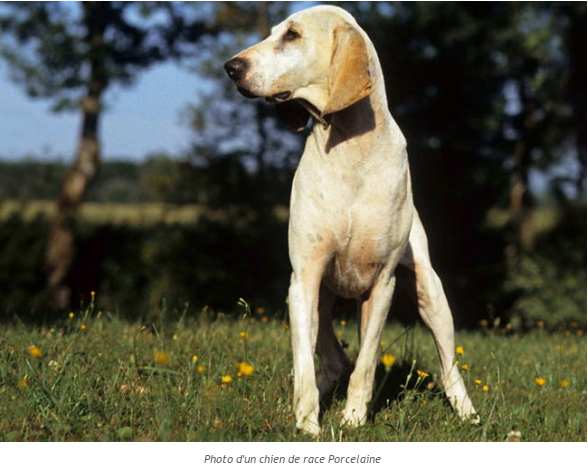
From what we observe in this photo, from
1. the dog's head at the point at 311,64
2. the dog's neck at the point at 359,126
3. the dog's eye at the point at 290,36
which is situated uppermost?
the dog's eye at the point at 290,36

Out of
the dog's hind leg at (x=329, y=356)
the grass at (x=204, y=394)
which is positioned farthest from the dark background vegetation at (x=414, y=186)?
the dog's hind leg at (x=329, y=356)

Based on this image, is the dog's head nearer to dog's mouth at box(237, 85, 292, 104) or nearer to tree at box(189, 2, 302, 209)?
dog's mouth at box(237, 85, 292, 104)

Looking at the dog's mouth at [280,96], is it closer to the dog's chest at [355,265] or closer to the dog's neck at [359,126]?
the dog's neck at [359,126]

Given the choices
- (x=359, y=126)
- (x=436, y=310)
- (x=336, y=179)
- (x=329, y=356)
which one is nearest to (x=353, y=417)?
(x=329, y=356)

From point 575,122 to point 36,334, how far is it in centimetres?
1069

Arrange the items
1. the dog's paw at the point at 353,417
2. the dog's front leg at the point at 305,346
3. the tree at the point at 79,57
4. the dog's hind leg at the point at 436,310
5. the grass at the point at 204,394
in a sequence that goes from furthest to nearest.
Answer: the tree at the point at 79,57 < the dog's hind leg at the point at 436,310 < the dog's paw at the point at 353,417 < the dog's front leg at the point at 305,346 < the grass at the point at 204,394

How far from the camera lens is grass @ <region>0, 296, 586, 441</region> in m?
3.36

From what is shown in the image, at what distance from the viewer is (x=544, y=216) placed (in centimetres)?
1371

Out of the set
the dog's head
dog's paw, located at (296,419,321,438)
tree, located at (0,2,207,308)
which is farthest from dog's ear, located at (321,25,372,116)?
tree, located at (0,2,207,308)

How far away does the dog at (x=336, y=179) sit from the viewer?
3.46 m

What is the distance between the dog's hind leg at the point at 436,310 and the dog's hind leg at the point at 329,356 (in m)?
0.57

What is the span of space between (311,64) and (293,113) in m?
0.45

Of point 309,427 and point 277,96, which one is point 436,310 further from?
point 277,96
